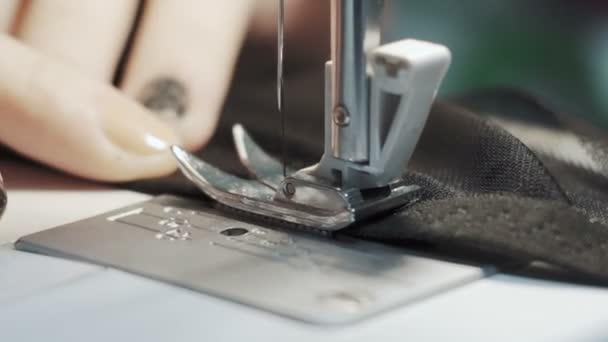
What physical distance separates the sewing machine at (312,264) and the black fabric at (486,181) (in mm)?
17

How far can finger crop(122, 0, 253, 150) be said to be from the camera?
0.92 m

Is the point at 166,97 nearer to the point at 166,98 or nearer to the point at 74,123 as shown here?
the point at 166,98

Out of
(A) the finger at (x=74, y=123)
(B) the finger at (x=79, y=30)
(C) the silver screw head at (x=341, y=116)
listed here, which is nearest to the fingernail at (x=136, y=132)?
(A) the finger at (x=74, y=123)

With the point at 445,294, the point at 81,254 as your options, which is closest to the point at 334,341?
the point at 445,294

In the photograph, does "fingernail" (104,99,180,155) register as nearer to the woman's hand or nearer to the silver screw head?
the woman's hand

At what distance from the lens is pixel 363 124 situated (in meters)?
0.63

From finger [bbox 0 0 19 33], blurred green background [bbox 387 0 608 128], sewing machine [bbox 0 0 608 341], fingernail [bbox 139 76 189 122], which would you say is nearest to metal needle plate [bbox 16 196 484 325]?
sewing machine [bbox 0 0 608 341]

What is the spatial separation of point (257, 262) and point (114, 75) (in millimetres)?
403

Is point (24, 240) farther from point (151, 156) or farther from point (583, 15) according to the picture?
point (583, 15)

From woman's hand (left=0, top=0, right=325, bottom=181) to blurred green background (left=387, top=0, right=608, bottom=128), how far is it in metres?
0.17

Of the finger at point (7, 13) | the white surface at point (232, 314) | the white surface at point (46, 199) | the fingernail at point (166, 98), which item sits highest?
the finger at point (7, 13)

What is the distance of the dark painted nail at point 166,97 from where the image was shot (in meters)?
0.91

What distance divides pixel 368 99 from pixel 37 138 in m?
0.32

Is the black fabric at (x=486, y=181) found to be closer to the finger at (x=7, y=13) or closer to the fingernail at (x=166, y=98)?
the fingernail at (x=166, y=98)
